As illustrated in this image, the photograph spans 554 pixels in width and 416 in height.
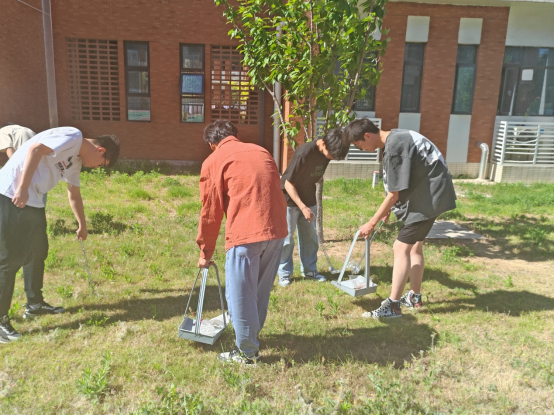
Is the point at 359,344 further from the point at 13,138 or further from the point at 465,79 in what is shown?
the point at 465,79

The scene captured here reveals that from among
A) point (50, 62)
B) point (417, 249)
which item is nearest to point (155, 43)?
point (50, 62)

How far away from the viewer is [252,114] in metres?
12.5

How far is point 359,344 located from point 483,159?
9.85m

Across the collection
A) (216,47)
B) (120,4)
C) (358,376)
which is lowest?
(358,376)

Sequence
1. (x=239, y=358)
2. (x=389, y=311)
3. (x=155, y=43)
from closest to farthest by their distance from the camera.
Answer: (x=239, y=358)
(x=389, y=311)
(x=155, y=43)

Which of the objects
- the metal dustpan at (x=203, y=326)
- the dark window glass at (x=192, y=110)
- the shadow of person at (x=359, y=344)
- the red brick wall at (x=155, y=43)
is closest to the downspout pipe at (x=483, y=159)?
the red brick wall at (x=155, y=43)

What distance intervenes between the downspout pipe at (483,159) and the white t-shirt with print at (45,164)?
427 inches

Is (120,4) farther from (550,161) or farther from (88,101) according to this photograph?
(550,161)

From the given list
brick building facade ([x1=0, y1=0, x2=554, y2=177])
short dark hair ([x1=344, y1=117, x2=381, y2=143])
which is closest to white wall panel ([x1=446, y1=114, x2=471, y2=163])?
brick building facade ([x1=0, y1=0, x2=554, y2=177])

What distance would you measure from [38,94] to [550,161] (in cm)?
1389

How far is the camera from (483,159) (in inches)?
476

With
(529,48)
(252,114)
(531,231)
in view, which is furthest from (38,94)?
(529,48)

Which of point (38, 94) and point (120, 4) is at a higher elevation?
point (120, 4)

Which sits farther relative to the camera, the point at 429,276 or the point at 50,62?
the point at 50,62
